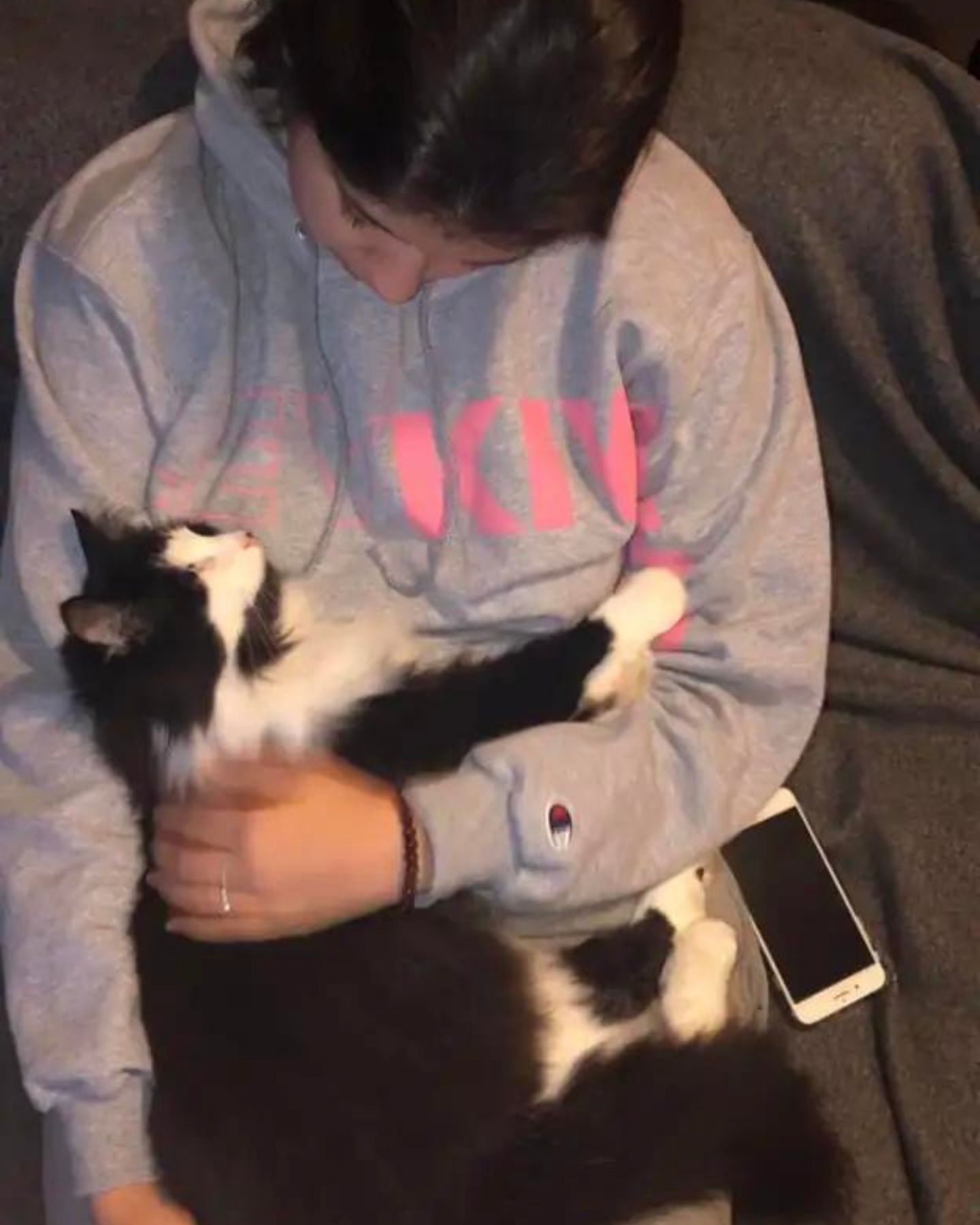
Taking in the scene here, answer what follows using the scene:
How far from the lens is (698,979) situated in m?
1.26

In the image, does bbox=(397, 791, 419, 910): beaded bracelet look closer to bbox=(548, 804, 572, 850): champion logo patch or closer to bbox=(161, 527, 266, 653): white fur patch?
bbox=(548, 804, 572, 850): champion logo patch

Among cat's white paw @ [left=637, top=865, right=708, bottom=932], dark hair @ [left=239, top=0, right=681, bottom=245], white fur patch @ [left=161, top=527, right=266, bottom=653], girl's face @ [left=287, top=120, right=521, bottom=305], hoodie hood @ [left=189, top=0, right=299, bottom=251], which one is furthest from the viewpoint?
cat's white paw @ [left=637, top=865, right=708, bottom=932]

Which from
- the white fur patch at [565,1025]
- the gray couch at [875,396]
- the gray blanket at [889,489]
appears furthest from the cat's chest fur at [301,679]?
the gray blanket at [889,489]

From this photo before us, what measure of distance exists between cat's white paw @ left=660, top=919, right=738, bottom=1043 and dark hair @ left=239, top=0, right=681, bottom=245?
64 cm

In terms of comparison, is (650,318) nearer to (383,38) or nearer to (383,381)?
(383,381)

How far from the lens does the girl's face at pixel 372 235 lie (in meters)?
0.92

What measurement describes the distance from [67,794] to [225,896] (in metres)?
0.15

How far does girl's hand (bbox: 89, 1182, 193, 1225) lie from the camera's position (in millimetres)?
1102

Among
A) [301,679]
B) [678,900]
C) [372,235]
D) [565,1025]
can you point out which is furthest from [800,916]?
[372,235]

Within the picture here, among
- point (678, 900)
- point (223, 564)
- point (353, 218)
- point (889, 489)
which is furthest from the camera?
point (889, 489)

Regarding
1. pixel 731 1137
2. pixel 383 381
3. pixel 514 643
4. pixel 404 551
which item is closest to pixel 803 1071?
pixel 731 1137

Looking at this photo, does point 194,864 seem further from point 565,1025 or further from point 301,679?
point 565,1025

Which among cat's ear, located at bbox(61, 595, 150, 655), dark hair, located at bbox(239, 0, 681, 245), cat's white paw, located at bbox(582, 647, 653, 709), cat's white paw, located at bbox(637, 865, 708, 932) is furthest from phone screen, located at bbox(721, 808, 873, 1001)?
dark hair, located at bbox(239, 0, 681, 245)

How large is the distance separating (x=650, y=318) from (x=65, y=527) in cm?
47
